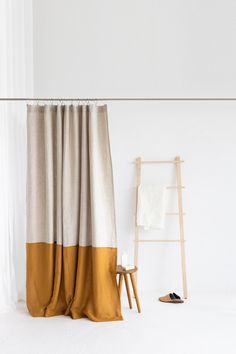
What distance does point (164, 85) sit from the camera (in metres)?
4.95

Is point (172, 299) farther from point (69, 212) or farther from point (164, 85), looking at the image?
point (164, 85)

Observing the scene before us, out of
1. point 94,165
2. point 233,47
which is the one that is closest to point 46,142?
point 94,165

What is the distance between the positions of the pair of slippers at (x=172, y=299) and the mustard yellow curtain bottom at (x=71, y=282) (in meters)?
0.80

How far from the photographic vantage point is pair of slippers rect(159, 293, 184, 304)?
14.5 ft

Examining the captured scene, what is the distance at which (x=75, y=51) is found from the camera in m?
4.98

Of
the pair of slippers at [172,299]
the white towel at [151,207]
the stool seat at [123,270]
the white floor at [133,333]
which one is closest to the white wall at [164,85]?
the white towel at [151,207]

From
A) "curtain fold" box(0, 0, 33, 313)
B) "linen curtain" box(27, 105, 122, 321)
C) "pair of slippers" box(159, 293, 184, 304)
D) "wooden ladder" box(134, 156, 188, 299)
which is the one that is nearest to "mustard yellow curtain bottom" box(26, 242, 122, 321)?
"linen curtain" box(27, 105, 122, 321)

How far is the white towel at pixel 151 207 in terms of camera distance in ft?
15.6

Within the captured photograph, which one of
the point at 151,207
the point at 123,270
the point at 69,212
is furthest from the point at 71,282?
the point at 151,207

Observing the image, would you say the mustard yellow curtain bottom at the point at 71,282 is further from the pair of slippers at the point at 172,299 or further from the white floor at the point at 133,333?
the pair of slippers at the point at 172,299

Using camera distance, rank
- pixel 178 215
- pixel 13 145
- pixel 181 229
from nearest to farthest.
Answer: pixel 13 145
pixel 181 229
pixel 178 215

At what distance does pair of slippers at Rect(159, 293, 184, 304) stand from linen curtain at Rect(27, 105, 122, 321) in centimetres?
80

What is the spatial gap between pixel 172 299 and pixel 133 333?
1085 mm

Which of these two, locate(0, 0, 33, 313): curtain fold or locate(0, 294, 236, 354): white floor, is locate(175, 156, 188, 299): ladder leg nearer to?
Answer: locate(0, 294, 236, 354): white floor
